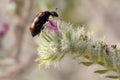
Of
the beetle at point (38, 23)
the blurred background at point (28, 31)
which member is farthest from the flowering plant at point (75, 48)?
the blurred background at point (28, 31)

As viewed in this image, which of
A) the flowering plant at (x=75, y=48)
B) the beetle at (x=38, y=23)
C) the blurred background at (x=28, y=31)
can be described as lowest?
the flowering plant at (x=75, y=48)

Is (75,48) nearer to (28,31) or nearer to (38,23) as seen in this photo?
(38,23)

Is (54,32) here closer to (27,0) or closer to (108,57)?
(108,57)

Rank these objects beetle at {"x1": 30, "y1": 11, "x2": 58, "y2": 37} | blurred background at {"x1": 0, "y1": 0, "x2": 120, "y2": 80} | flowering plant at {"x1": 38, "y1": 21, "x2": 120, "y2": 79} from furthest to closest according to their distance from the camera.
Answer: blurred background at {"x1": 0, "y1": 0, "x2": 120, "y2": 80} → beetle at {"x1": 30, "y1": 11, "x2": 58, "y2": 37} → flowering plant at {"x1": 38, "y1": 21, "x2": 120, "y2": 79}

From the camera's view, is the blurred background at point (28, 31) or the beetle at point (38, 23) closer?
the beetle at point (38, 23)

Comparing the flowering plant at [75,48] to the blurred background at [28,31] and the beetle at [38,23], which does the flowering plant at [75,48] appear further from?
the blurred background at [28,31]

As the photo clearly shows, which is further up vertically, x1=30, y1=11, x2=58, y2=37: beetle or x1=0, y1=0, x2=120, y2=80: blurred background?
x1=0, y1=0, x2=120, y2=80: blurred background

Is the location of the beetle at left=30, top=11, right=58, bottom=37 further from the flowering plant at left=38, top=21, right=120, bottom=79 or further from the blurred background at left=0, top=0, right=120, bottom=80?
the blurred background at left=0, top=0, right=120, bottom=80

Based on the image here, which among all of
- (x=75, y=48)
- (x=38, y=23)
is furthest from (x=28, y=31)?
(x=75, y=48)

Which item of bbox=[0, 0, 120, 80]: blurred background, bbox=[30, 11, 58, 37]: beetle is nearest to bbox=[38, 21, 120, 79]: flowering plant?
bbox=[30, 11, 58, 37]: beetle
